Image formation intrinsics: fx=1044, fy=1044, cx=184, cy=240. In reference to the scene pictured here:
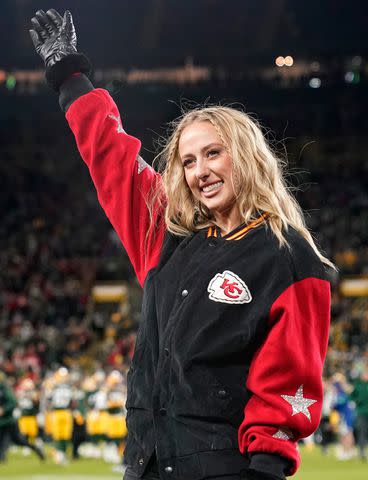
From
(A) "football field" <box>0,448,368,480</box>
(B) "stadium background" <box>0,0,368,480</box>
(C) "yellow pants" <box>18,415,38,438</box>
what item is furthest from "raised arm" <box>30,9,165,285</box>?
(B) "stadium background" <box>0,0,368,480</box>

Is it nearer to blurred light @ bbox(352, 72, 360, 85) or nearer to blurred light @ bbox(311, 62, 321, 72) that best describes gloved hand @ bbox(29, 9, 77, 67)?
blurred light @ bbox(311, 62, 321, 72)

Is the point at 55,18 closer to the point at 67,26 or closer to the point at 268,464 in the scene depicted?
the point at 67,26

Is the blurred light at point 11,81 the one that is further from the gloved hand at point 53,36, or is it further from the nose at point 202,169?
the nose at point 202,169

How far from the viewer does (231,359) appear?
9.57 feet

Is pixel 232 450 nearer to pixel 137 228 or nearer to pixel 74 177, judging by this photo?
pixel 137 228

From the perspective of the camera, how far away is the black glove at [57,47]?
12.1 feet

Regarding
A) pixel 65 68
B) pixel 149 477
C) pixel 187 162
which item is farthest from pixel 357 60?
pixel 149 477

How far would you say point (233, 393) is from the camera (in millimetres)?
2887

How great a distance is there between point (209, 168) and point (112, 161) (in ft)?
1.47

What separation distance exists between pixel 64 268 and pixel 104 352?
5.08 metres

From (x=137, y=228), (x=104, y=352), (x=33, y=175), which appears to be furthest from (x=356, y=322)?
(x=137, y=228)

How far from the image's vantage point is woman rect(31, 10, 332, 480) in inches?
113

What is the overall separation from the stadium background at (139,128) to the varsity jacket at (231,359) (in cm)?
2022

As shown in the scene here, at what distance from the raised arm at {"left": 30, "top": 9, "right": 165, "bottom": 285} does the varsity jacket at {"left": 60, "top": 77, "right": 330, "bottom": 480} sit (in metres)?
0.27
